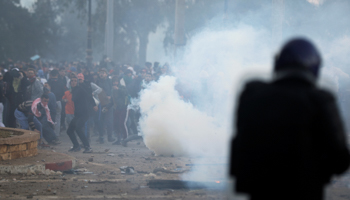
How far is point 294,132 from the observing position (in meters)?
2.39

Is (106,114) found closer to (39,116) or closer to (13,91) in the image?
(39,116)

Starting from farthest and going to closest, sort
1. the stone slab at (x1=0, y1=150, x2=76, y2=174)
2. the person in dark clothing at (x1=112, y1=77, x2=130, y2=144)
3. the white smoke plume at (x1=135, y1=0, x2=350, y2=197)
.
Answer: the person in dark clothing at (x1=112, y1=77, x2=130, y2=144) → the white smoke plume at (x1=135, y1=0, x2=350, y2=197) → the stone slab at (x1=0, y1=150, x2=76, y2=174)

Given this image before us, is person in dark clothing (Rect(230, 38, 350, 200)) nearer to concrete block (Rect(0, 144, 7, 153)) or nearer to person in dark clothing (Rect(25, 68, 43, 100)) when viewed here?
concrete block (Rect(0, 144, 7, 153))

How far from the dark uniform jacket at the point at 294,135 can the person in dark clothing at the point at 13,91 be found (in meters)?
10.3

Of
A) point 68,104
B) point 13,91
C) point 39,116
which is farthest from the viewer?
point 13,91

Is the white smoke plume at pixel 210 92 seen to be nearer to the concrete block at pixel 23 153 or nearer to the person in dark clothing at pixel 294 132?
the concrete block at pixel 23 153

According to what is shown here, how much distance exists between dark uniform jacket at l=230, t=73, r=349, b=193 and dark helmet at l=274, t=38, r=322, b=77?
2.3 inches

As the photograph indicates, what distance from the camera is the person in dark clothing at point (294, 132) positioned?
2387mm

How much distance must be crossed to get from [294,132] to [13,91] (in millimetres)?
11036

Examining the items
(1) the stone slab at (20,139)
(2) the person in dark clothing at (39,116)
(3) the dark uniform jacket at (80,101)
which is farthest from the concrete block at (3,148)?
(2) the person in dark clothing at (39,116)

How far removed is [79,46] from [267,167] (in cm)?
5860

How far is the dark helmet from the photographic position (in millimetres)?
2428

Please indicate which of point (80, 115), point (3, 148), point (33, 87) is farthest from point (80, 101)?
point (3, 148)

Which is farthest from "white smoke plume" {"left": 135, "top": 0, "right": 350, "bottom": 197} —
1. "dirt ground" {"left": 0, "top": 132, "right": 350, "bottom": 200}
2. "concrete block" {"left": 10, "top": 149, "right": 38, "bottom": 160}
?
"concrete block" {"left": 10, "top": 149, "right": 38, "bottom": 160}
